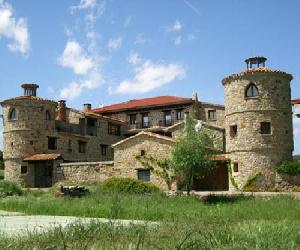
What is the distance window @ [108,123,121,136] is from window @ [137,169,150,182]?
57.2ft

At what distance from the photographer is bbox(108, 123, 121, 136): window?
5509cm

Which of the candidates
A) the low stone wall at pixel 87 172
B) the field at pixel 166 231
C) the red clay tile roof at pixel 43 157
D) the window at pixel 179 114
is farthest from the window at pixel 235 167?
the window at pixel 179 114

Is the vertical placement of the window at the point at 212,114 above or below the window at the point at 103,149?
above

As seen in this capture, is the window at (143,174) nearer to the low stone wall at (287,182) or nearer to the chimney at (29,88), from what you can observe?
the low stone wall at (287,182)

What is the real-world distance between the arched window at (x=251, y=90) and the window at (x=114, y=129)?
23.0 metres

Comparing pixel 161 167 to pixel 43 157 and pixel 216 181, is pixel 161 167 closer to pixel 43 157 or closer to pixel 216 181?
pixel 216 181

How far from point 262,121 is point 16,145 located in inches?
931

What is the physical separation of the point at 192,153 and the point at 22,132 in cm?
2184

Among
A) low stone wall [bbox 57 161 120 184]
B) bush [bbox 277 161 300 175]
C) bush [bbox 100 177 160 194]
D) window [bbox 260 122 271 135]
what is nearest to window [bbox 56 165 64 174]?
low stone wall [bbox 57 161 120 184]

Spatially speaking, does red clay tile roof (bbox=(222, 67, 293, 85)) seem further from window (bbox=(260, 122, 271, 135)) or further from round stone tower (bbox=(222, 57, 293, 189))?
window (bbox=(260, 122, 271, 135))

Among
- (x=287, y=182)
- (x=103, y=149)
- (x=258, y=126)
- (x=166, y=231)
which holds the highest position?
(x=258, y=126)

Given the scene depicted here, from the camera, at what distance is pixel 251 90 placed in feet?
115

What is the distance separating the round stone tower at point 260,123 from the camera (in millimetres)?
34719

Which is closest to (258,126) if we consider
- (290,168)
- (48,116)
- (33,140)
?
(290,168)
